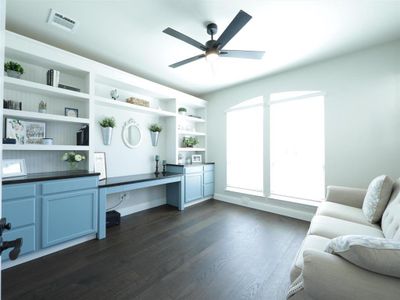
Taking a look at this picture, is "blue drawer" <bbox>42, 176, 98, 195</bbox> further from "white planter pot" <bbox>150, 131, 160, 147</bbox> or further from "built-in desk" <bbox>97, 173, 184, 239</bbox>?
"white planter pot" <bbox>150, 131, 160, 147</bbox>

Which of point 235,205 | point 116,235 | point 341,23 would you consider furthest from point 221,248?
point 341,23

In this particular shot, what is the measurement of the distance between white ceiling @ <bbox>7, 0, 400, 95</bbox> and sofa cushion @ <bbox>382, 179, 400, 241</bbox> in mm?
1857

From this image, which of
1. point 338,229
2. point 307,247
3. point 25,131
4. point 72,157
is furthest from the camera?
point 72,157

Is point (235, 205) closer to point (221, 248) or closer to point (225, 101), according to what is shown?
point (221, 248)

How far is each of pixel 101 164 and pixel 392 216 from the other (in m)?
3.55

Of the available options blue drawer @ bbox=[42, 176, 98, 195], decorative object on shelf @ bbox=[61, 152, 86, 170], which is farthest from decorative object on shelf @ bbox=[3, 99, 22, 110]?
blue drawer @ bbox=[42, 176, 98, 195]

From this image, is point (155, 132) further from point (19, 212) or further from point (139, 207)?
point (19, 212)

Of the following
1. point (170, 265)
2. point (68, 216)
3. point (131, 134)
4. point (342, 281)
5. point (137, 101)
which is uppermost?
point (137, 101)

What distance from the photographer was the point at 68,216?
2.19 meters

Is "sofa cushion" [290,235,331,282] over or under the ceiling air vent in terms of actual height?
under

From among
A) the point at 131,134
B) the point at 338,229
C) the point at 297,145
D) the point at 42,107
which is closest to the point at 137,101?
the point at 131,134

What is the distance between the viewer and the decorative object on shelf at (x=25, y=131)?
7.10ft

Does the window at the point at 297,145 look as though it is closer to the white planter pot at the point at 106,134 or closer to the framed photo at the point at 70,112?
the white planter pot at the point at 106,134

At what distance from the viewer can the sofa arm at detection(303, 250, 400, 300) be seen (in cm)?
85
